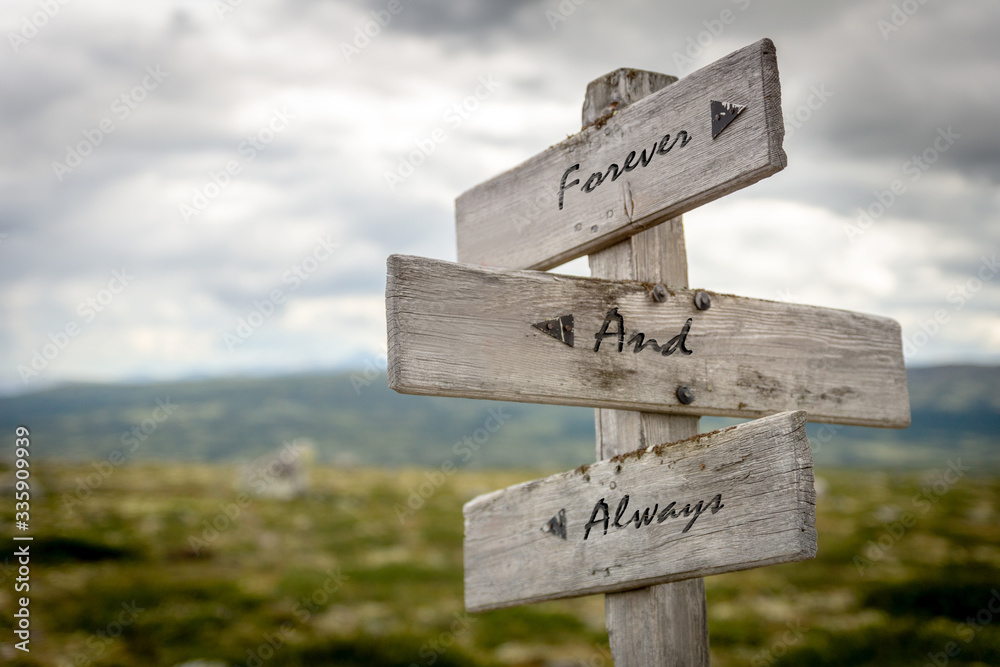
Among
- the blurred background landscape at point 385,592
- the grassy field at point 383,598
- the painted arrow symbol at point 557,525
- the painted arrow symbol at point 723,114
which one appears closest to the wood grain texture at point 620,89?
the painted arrow symbol at point 723,114

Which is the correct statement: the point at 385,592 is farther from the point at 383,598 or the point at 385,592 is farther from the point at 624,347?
the point at 624,347

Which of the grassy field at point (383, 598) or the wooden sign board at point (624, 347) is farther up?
the wooden sign board at point (624, 347)

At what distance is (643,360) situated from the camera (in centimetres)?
276

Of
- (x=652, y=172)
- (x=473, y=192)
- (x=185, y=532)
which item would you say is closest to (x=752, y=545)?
(x=652, y=172)

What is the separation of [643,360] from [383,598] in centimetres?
1026

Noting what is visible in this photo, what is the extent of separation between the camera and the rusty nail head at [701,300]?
2879mm

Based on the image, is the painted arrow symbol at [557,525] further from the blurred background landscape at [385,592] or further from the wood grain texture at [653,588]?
the blurred background landscape at [385,592]

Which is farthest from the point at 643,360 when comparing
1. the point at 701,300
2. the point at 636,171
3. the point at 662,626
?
the point at 662,626

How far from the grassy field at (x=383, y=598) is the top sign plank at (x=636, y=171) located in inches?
274

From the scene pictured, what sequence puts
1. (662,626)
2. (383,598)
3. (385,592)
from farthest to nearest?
(385,592) → (383,598) → (662,626)

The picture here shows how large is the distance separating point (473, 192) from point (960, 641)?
884 cm

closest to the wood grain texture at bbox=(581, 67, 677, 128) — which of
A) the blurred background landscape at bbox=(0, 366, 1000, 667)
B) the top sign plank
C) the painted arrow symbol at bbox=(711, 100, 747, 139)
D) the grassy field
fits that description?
the top sign plank

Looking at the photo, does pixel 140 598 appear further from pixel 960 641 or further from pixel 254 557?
pixel 960 641

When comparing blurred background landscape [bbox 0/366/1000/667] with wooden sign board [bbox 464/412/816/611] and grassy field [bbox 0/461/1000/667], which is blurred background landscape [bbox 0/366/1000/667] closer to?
Result: grassy field [bbox 0/461/1000/667]
